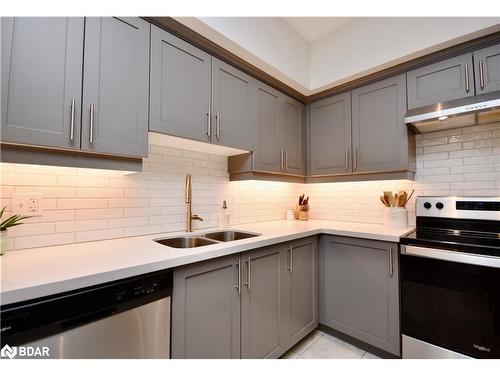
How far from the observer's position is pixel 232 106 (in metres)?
1.77

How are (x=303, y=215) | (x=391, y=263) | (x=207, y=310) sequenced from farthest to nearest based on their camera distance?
(x=303, y=215), (x=391, y=263), (x=207, y=310)

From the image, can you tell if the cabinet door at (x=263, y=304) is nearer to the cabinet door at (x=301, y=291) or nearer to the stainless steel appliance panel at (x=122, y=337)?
the cabinet door at (x=301, y=291)

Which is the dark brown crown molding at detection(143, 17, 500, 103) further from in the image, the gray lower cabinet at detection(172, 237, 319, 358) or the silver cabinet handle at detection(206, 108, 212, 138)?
Answer: the gray lower cabinet at detection(172, 237, 319, 358)

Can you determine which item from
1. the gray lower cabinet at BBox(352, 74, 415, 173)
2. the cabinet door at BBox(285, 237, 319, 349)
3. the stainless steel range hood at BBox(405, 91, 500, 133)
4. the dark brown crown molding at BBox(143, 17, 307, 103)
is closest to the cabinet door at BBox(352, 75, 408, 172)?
the gray lower cabinet at BBox(352, 74, 415, 173)

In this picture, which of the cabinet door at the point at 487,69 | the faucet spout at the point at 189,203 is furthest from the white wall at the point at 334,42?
the faucet spout at the point at 189,203

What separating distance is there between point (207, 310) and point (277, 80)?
1899mm

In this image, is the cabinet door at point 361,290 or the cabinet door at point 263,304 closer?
the cabinet door at point 263,304

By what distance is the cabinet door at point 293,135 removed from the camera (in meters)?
2.26

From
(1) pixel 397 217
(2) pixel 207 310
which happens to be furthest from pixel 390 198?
(2) pixel 207 310

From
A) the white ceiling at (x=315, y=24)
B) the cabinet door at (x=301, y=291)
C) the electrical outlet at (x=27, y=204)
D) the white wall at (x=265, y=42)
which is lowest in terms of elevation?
the cabinet door at (x=301, y=291)

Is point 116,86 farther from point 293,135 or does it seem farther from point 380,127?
point 380,127

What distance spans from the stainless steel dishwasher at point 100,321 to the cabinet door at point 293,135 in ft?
5.25

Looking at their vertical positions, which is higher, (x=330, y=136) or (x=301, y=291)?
(x=330, y=136)

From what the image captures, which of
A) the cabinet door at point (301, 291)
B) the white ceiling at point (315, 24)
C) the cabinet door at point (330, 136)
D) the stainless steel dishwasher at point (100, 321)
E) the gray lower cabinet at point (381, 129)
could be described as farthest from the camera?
the cabinet door at point (330, 136)
